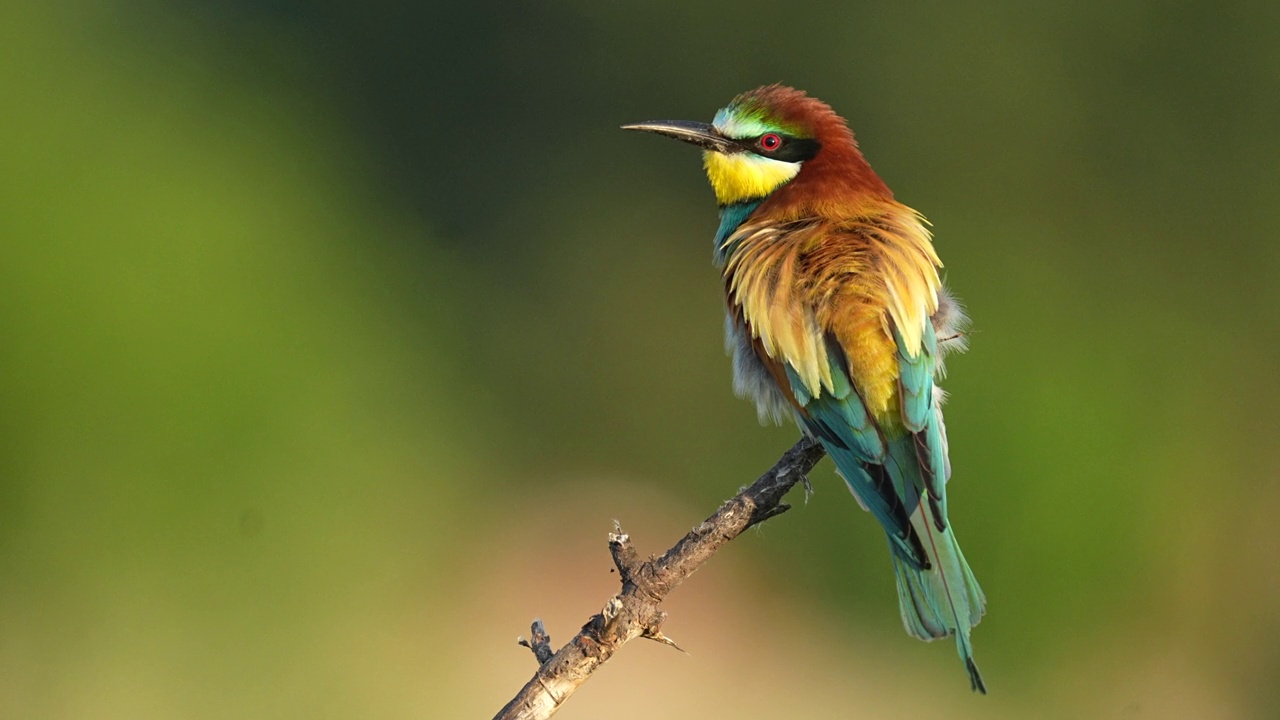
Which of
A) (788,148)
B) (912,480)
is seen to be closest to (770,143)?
(788,148)

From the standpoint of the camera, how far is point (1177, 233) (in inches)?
172

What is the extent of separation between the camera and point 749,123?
2.13 meters

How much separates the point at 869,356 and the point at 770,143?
21.8 inches

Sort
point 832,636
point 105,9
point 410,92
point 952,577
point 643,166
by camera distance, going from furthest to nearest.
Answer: point 410,92 → point 643,166 → point 105,9 → point 832,636 → point 952,577

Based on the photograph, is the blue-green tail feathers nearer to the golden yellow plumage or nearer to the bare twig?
the golden yellow plumage

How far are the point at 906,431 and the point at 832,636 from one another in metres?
2.41

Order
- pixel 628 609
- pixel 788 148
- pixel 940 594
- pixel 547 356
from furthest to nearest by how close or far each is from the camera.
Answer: pixel 547 356
pixel 788 148
pixel 940 594
pixel 628 609

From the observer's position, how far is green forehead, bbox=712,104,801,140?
212 centimetres

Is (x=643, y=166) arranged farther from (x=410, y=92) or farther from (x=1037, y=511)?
(x=1037, y=511)

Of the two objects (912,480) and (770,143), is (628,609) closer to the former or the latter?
(912,480)

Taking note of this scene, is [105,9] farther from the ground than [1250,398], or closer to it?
farther from the ground

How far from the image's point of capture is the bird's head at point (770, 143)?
2.08m

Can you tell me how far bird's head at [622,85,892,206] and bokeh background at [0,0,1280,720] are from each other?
5.36 feet

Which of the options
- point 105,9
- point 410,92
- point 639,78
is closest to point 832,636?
point 639,78
